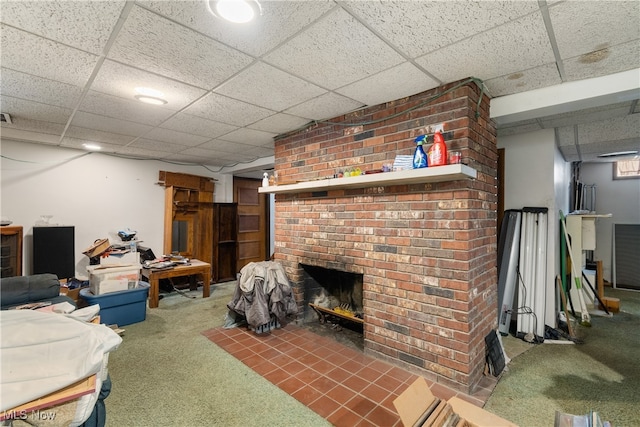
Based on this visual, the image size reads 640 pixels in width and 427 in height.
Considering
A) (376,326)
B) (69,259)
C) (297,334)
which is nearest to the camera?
(376,326)

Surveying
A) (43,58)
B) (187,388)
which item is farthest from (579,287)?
(43,58)

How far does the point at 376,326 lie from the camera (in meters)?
2.69

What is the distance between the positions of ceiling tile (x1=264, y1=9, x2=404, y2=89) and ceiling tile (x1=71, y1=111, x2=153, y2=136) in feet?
7.45

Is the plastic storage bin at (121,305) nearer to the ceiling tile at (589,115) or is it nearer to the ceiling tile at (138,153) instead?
the ceiling tile at (138,153)

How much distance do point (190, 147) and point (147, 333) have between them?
2615 mm

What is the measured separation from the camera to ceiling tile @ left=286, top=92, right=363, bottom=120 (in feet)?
8.45

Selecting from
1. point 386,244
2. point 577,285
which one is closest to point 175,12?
point 386,244

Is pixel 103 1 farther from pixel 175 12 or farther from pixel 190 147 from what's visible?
pixel 190 147

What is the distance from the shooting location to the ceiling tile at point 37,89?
213 cm

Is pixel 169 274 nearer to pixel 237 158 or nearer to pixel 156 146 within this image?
pixel 156 146

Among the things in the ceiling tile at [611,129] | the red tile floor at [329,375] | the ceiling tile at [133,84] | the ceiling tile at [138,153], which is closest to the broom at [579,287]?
the ceiling tile at [611,129]

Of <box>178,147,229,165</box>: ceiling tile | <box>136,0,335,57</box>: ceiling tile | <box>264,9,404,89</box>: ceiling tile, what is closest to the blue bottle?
<box>264,9,404,89</box>: ceiling tile

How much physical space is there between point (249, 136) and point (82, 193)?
3041mm

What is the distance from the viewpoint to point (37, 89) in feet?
7.65
